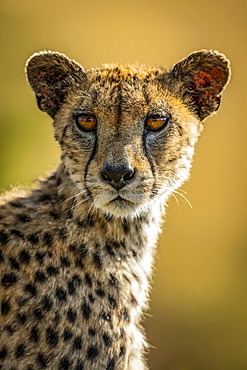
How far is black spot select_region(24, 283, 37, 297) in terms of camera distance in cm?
432

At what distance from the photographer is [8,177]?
8266 millimetres

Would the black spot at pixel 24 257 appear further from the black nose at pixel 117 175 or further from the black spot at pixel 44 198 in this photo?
the black nose at pixel 117 175

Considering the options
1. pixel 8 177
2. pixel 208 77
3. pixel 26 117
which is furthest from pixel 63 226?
pixel 26 117

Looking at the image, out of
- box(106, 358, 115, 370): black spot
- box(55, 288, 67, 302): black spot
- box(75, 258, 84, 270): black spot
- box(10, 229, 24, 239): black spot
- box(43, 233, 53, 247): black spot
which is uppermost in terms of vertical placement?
box(10, 229, 24, 239): black spot

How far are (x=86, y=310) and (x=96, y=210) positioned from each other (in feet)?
1.79

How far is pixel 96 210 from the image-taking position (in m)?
4.45

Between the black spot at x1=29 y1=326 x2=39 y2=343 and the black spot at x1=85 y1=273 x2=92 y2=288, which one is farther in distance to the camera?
the black spot at x1=85 y1=273 x2=92 y2=288

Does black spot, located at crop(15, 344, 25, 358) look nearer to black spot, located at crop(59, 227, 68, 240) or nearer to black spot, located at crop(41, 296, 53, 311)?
black spot, located at crop(41, 296, 53, 311)

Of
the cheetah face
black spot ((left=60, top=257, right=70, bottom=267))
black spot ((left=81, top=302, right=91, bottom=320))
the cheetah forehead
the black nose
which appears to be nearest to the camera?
the black nose

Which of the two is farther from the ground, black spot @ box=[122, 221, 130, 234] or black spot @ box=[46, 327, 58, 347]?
black spot @ box=[122, 221, 130, 234]

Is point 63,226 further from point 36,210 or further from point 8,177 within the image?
point 8,177

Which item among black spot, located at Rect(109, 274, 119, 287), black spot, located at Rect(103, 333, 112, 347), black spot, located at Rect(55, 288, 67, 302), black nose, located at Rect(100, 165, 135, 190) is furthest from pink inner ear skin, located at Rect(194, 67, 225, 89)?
black spot, located at Rect(103, 333, 112, 347)

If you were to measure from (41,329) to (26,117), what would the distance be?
496 centimetres

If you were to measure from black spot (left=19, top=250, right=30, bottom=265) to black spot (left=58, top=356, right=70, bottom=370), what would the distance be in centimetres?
55
